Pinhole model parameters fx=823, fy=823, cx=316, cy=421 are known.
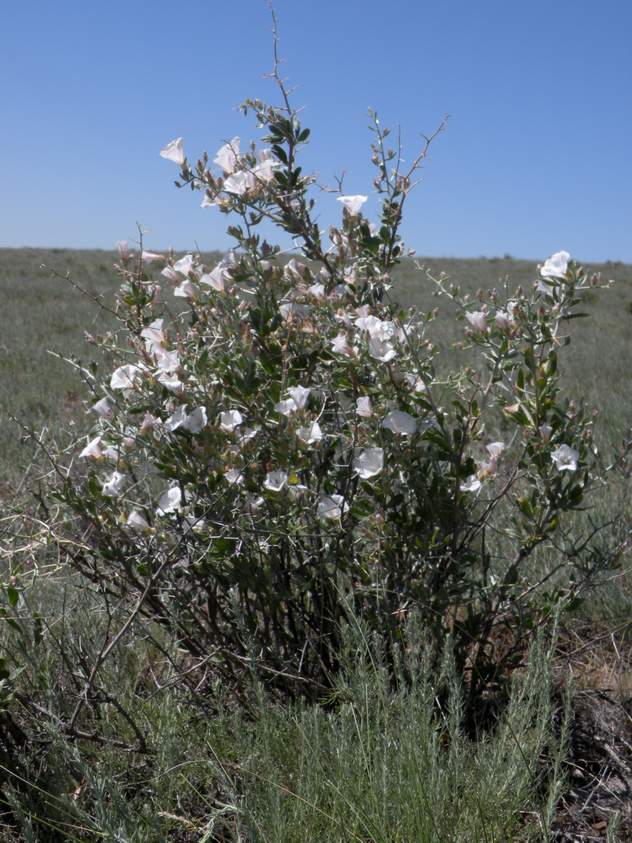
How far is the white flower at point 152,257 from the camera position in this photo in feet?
7.41

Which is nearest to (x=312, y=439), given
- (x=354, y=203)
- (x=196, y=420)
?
(x=196, y=420)

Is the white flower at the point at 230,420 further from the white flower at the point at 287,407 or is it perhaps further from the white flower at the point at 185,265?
the white flower at the point at 185,265

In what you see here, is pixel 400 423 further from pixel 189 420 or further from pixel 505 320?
pixel 189 420

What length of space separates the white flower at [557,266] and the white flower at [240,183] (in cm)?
77

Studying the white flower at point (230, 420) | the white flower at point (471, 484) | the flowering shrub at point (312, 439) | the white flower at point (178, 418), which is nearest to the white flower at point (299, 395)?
the flowering shrub at point (312, 439)

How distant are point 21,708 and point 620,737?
5.42 ft

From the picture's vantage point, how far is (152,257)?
228 cm

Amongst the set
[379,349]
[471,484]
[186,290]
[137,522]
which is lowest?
[137,522]

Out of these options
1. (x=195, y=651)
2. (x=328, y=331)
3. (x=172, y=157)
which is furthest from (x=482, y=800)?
(x=172, y=157)

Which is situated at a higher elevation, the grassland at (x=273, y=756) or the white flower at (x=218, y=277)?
the white flower at (x=218, y=277)

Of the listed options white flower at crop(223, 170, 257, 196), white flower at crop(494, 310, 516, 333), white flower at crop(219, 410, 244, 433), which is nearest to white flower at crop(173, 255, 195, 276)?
white flower at crop(223, 170, 257, 196)

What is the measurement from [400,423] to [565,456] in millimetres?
401

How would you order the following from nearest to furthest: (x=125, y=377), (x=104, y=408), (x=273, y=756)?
1. (x=273, y=756)
2. (x=125, y=377)
3. (x=104, y=408)

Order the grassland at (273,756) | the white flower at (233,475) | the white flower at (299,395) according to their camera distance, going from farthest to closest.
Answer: the white flower at (233,475) < the white flower at (299,395) < the grassland at (273,756)
